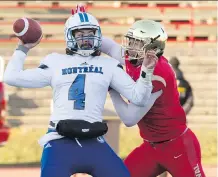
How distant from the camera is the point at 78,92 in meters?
4.70

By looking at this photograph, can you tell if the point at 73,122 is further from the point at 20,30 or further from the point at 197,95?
the point at 197,95

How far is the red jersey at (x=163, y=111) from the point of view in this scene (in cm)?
523

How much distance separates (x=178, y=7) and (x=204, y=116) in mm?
3062

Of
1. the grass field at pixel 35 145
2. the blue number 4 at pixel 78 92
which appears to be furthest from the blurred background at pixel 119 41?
the blue number 4 at pixel 78 92

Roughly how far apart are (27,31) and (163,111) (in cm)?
106

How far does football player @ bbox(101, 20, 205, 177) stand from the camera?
16.9 ft

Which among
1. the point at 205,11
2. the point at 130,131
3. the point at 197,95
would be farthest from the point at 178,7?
the point at 130,131

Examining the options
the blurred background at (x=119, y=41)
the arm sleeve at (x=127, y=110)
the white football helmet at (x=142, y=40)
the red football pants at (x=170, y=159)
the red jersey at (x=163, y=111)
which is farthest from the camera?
the blurred background at (x=119, y=41)

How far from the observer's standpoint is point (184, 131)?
217 inches

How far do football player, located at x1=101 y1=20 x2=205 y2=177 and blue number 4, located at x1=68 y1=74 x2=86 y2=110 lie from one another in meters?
0.34

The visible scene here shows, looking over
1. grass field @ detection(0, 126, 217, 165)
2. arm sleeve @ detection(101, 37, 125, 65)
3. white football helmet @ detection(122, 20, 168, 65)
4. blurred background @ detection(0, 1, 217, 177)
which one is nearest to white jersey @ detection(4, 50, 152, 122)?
white football helmet @ detection(122, 20, 168, 65)

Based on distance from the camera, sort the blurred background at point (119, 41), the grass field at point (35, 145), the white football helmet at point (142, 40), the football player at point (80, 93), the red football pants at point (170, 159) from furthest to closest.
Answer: the blurred background at point (119, 41) → the grass field at point (35, 145) → the red football pants at point (170, 159) → the white football helmet at point (142, 40) → the football player at point (80, 93)

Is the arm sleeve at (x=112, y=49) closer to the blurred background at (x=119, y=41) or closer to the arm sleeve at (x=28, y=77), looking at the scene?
the arm sleeve at (x=28, y=77)

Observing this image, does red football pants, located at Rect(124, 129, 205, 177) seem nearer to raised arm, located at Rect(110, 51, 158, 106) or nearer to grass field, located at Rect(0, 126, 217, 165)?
raised arm, located at Rect(110, 51, 158, 106)
